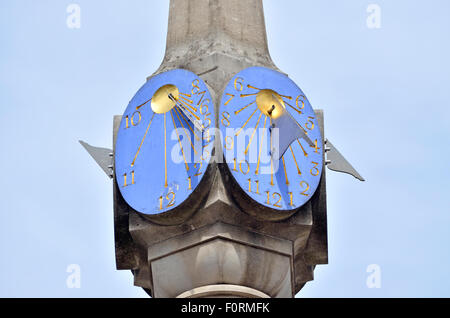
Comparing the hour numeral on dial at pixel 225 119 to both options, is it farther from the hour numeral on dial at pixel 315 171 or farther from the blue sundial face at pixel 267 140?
the hour numeral on dial at pixel 315 171

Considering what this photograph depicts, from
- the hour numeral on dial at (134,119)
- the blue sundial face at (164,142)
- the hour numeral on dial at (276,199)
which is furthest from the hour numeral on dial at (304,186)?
the hour numeral on dial at (134,119)

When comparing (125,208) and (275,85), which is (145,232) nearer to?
(125,208)

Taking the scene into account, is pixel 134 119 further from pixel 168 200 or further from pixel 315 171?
pixel 315 171

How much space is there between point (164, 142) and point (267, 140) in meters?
1.70

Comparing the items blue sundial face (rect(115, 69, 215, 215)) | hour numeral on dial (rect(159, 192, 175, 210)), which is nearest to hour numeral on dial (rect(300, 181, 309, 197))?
blue sundial face (rect(115, 69, 215, 215))

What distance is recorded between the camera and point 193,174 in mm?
28734

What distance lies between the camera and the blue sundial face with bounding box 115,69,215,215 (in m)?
28.9

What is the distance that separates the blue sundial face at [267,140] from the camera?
28875 mm

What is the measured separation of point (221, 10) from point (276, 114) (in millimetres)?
2419

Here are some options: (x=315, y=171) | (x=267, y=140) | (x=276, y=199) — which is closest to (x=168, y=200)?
(x=276, y=199)

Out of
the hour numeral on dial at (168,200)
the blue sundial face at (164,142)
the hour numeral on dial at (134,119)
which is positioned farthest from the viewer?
the hour numeral on dial at (134,119)

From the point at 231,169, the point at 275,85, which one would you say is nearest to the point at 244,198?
the point at 231,169

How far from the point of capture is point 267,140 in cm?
2934

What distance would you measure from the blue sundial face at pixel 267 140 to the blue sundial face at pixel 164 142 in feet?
1.47
